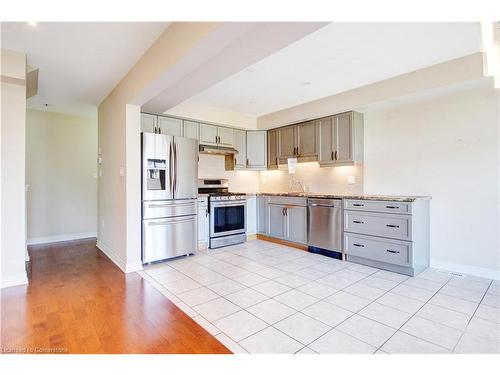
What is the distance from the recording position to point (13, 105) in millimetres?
2830

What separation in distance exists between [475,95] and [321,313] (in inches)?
125

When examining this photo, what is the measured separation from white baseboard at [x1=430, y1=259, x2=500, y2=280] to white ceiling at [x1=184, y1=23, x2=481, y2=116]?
245cm

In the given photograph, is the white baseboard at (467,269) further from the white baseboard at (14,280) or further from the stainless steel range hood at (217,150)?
the white baseboard at (14,280)

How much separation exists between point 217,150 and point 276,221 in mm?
1682

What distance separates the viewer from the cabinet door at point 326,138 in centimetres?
433

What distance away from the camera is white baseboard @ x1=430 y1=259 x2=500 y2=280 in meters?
3.09

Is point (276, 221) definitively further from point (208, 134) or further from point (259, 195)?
point (208, 134)

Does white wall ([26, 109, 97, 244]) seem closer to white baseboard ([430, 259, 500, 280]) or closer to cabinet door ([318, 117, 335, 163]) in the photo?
cabinet door ([318, 117, 335, 163])

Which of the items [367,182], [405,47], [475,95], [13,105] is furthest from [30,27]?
[475,95]

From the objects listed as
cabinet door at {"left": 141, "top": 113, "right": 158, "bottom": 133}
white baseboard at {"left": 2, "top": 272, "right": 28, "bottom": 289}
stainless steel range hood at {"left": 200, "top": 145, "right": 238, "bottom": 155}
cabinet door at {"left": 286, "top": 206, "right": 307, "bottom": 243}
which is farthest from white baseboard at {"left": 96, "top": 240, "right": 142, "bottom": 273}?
cabinet door at {"left": 286, "top": 206, "right": 307, "bottom": 243}

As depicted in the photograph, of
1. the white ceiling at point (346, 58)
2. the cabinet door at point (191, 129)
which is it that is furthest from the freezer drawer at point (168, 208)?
the white ceiling at point (346, 58)

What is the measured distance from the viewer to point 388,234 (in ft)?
10.9

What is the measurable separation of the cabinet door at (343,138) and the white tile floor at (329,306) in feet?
5.27
